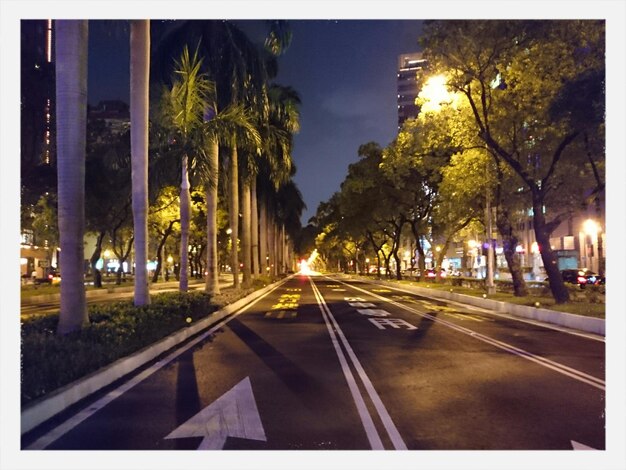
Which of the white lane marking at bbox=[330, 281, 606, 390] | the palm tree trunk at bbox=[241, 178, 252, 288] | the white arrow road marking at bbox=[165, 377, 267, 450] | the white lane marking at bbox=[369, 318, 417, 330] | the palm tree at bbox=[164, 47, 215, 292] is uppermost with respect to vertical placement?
the palm tree at bbox=[164, 47, 215, 292]

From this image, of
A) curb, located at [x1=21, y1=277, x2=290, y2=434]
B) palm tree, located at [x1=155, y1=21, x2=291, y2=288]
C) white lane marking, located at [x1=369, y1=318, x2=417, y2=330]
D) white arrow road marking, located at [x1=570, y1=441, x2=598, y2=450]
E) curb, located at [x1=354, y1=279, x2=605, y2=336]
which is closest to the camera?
white arrow road marking, located at [x1=570, y1=441, x2=598, y2=450]

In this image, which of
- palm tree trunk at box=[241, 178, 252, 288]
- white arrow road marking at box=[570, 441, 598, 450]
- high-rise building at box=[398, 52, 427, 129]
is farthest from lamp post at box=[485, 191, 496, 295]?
high-rise building at box=[398, 52, 427, 129]

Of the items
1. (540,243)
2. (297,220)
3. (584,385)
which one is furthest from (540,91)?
(297,220)

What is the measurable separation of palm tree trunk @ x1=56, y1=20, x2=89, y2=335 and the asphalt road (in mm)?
2033

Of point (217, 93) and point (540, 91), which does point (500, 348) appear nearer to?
point (540, 91)

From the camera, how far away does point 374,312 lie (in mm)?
23641

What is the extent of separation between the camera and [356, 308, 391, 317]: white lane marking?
22562 mm

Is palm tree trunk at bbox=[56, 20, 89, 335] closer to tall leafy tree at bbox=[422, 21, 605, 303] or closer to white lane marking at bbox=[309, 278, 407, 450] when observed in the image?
white lane marking at bbox=[309, 278, 407, 450]

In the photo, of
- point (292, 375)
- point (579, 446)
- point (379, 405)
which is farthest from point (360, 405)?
point (579, 446)

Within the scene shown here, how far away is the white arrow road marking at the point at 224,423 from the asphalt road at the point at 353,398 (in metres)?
0.01

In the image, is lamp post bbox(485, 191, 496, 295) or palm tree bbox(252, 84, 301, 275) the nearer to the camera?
lamp post bbox(485, 191, 496, 295)

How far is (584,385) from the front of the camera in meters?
9.41

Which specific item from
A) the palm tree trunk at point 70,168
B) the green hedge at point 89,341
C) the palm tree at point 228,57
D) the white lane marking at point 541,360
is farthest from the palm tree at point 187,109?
the white lane marking at point 541,360

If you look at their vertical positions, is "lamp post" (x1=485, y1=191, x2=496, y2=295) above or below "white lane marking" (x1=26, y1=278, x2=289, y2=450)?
above
